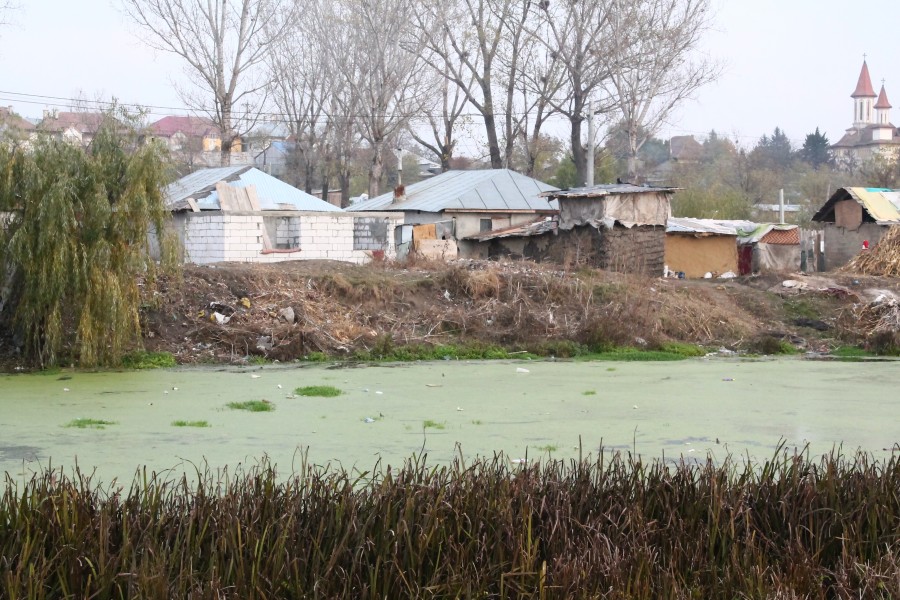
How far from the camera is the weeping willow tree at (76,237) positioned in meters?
13.5

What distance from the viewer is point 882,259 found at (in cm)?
2448

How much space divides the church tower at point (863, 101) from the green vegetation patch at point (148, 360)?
10336 centimetres

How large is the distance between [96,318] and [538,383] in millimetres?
5394

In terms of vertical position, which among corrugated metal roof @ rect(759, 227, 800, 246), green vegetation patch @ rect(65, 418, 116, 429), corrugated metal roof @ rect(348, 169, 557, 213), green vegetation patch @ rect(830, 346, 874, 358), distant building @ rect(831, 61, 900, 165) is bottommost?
green vegetation patch @ rect(830, 346, 874, 358)

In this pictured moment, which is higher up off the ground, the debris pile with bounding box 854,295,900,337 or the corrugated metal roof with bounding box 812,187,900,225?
the corrugated metal roof with bounding box 812,187,900,225

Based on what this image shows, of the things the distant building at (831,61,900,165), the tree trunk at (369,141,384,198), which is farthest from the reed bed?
the distant building at (831,61,900,165)

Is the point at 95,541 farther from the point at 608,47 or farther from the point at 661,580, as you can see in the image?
the point at 608,47

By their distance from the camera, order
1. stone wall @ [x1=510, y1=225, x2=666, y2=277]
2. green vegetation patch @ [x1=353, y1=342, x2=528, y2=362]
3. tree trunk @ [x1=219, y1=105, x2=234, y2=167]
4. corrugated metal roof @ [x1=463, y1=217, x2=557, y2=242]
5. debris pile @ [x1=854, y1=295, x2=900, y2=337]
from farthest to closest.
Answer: tree trunk @ [x1=219, y1=105, x2=234, y2=167], corrugated metal roof @ [x1=463, y1=217, x2=557, y2=242], stone wall @ [x1=510, y1=225, x2=666, y2=277], debris pile @ [x1=854, y1=295, x2=900, y2=337], green vegetation patch @ [x1=353, y1=342, x2=528, y2=362]

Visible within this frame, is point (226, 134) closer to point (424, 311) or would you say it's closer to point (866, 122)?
point (424, 311)

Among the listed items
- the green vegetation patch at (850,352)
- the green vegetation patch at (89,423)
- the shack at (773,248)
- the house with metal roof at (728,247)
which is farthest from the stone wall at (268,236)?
the green vegetation patch at (89,423)

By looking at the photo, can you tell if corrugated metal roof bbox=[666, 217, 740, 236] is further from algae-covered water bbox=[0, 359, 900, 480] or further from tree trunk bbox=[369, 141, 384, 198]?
tree trunk bbox=[369, 141, 384, 198]

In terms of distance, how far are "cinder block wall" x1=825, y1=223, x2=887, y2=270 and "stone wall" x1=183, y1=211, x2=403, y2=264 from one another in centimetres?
1117

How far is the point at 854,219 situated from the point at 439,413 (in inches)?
793

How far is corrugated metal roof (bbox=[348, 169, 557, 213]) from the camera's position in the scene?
3025cm
